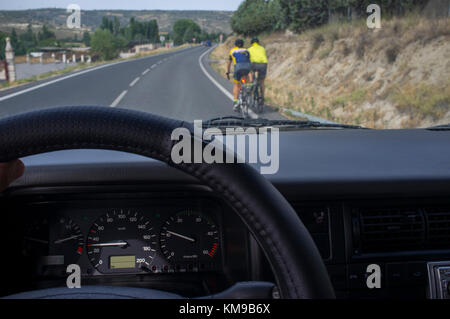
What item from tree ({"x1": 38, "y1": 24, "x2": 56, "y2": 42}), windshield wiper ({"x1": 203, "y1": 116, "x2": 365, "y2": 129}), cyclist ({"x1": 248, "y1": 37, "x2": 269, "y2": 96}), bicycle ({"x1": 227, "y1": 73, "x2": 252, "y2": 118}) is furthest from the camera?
cyclist ({"x1": 248, "y1": 37, "x2": 269, "y2": 96})

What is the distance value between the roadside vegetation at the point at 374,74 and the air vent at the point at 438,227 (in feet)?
30.8

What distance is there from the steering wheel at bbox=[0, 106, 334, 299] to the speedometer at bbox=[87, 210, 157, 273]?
4.34 feet

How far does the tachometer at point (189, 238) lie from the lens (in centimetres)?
248

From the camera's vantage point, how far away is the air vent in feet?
8.20

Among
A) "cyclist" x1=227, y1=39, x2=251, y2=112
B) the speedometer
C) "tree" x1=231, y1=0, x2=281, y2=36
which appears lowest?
the speedometer

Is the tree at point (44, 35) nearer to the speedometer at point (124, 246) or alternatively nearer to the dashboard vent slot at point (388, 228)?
the speedometer at point (124, 246)

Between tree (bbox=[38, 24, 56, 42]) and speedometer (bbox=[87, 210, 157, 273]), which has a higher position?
tree (bbox=[38, 24, 56, 42])

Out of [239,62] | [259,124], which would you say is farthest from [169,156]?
[239,62]

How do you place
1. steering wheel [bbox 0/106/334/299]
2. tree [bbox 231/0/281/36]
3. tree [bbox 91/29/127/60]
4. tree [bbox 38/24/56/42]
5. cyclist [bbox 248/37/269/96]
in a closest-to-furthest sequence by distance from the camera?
1. steering wheel [bbox 0/106/334/299]
2. tree [bbox 38/24/56/42]
3. tree [bbox 91/29/127/60]
4. cyclist [bbox 248/37/269/96]
5. tree [bbox 231/0/281/36]

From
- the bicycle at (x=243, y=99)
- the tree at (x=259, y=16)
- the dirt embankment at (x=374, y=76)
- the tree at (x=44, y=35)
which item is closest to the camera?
the tree at (x=44, y=35)

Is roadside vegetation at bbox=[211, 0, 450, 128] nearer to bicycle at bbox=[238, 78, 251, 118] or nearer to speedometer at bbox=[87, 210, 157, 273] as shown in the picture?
bicycle at bbox=[238, 78, 251, 118]

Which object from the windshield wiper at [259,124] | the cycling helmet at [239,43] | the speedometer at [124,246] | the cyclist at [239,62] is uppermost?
the cycling helmet at [239,43]

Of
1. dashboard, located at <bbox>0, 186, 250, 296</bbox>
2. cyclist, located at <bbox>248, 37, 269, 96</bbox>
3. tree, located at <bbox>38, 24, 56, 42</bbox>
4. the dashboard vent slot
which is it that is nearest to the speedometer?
dashboard, located at <bbox>0, 186, 250, 296</bbox>

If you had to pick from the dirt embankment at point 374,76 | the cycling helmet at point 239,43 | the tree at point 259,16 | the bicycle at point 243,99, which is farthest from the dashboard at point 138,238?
the tree at point 259,16
